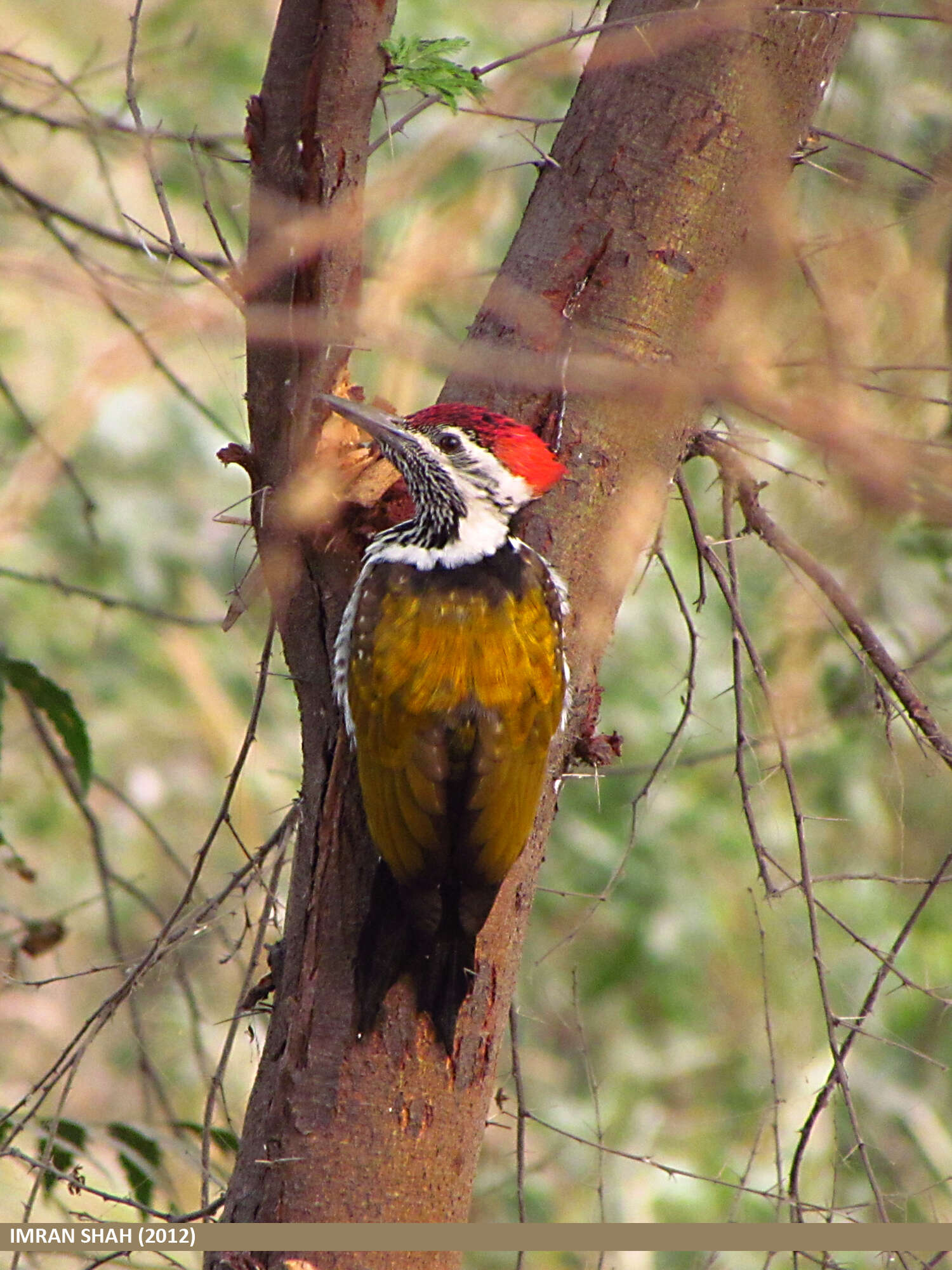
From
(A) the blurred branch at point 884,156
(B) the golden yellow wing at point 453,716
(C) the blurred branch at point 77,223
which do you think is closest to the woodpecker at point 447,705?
(B) the golden yellow wing at point 453,716

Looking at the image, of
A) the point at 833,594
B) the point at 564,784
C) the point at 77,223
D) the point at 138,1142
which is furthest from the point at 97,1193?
the point at 564,784

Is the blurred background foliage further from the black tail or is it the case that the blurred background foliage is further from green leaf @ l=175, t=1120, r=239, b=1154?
the black tail

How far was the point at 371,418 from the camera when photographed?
2787 millimetres

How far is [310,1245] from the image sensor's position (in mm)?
2414

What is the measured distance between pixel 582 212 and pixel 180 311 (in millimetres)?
1594

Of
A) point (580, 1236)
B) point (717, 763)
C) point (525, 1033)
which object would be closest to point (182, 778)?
point (525, 1033)

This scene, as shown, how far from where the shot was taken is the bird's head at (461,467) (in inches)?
110

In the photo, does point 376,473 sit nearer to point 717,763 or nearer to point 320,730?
point 320,730

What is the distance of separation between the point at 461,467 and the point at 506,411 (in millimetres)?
227

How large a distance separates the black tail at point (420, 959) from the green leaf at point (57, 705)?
48.4 inches

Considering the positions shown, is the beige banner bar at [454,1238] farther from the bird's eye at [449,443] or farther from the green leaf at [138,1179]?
the bird's eye at [449,443]

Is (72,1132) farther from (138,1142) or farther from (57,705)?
(57,705)

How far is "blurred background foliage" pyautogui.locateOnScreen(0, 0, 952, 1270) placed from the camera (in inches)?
126

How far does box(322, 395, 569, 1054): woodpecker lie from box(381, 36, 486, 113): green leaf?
24.0 inches
